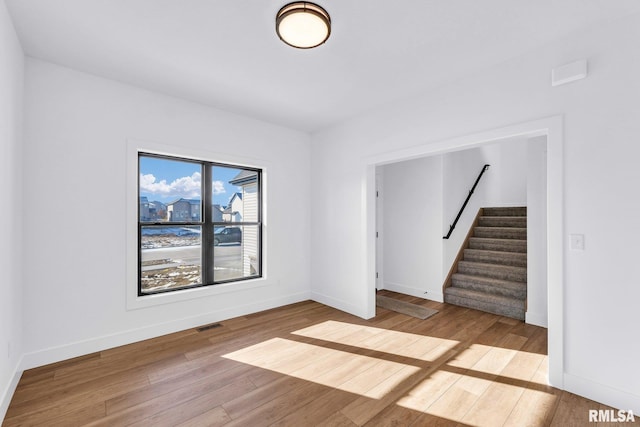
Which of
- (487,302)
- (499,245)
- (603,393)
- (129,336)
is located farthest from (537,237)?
(129,336)

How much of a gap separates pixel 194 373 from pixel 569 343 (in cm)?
315

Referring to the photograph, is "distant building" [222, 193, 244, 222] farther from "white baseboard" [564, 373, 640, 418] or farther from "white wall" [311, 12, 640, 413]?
"white baseboard" [564, 373, 640, 418]

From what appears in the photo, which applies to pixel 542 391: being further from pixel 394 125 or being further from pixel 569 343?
pixel 394 125

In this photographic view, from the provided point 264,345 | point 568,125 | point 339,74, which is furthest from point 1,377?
point 568,125

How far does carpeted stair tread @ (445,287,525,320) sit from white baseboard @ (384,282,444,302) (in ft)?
0.45

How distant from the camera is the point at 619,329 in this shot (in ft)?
6.71

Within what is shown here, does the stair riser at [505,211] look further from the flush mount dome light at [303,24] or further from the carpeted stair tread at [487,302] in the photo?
the flush mount dome light at [303,24]

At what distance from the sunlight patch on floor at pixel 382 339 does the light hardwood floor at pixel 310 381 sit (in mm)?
20

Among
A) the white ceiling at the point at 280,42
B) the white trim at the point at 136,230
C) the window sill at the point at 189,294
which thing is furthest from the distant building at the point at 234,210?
the white ceiling at the point at 280,42

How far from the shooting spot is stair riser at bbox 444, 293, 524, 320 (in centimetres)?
377

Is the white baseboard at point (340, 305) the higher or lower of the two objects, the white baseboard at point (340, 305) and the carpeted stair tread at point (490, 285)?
the lower
